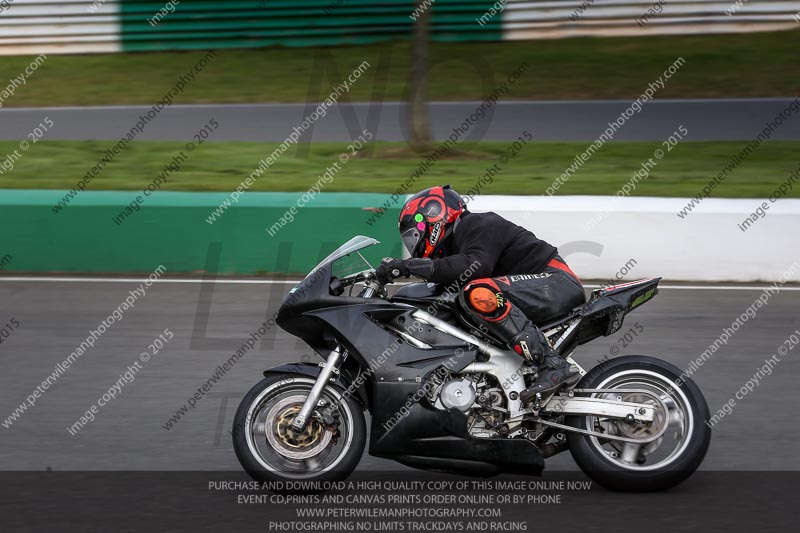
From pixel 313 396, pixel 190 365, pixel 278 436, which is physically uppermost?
pixel 313 396

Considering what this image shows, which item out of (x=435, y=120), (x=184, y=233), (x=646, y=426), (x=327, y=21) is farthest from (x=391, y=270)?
(x=327, y=21)

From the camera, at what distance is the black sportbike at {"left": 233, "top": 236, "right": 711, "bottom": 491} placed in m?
5.47

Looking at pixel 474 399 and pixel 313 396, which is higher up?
pixel 474 399

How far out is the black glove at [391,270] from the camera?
17.9ft

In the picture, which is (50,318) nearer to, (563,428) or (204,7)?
(563,428)

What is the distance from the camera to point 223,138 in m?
17.7

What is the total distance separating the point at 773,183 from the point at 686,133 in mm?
5019

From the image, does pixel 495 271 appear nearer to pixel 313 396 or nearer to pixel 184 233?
pixel 313 396

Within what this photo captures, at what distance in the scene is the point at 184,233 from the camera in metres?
11.0

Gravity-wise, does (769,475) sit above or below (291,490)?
above

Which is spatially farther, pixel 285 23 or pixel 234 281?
pixel 285 23

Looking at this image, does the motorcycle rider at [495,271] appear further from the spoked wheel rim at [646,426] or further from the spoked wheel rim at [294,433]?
the spoked wheel rim at [294,433]

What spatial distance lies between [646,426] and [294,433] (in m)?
1.78

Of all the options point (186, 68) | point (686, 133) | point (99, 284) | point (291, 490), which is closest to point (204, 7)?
point (186, 68)
